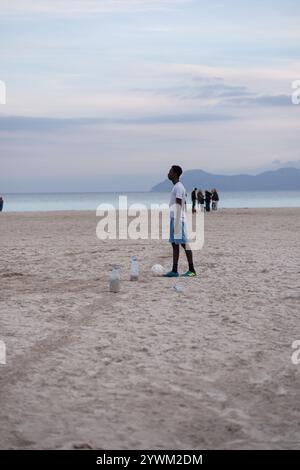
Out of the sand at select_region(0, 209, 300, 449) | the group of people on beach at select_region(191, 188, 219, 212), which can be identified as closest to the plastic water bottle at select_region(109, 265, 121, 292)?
the sand at select_region(0, 209, 300, 449)

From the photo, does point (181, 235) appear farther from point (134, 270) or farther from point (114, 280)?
point (114, 280)

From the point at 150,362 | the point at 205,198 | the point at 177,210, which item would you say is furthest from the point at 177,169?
the point at 205,198

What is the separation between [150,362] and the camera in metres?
6.15

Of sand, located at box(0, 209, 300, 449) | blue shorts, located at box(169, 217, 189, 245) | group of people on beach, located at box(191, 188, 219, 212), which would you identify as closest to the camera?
sand, located at box(0, 209, 300, 449)

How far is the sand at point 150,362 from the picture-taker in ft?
15.1

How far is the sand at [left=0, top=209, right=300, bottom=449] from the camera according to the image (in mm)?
4598

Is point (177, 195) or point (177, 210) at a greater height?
point (177, 195)

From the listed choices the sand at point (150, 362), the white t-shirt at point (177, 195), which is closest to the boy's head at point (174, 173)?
the white t-shirt at point (177, 195)

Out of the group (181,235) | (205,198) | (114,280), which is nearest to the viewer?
(114,280)

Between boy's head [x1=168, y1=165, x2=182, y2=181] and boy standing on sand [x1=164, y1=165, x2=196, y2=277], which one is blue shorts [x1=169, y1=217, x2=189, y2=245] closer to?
boy standing on sand [x1=164, y1=165, x2=196, y2=277]

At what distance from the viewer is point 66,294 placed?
9.67 metres

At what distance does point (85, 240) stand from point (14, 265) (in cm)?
637

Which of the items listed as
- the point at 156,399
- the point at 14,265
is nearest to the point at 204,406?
the point at 156,399

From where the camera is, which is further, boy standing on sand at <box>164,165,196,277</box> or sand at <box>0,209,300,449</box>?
boy standing on sand at <box>164,165,196,277</box>
